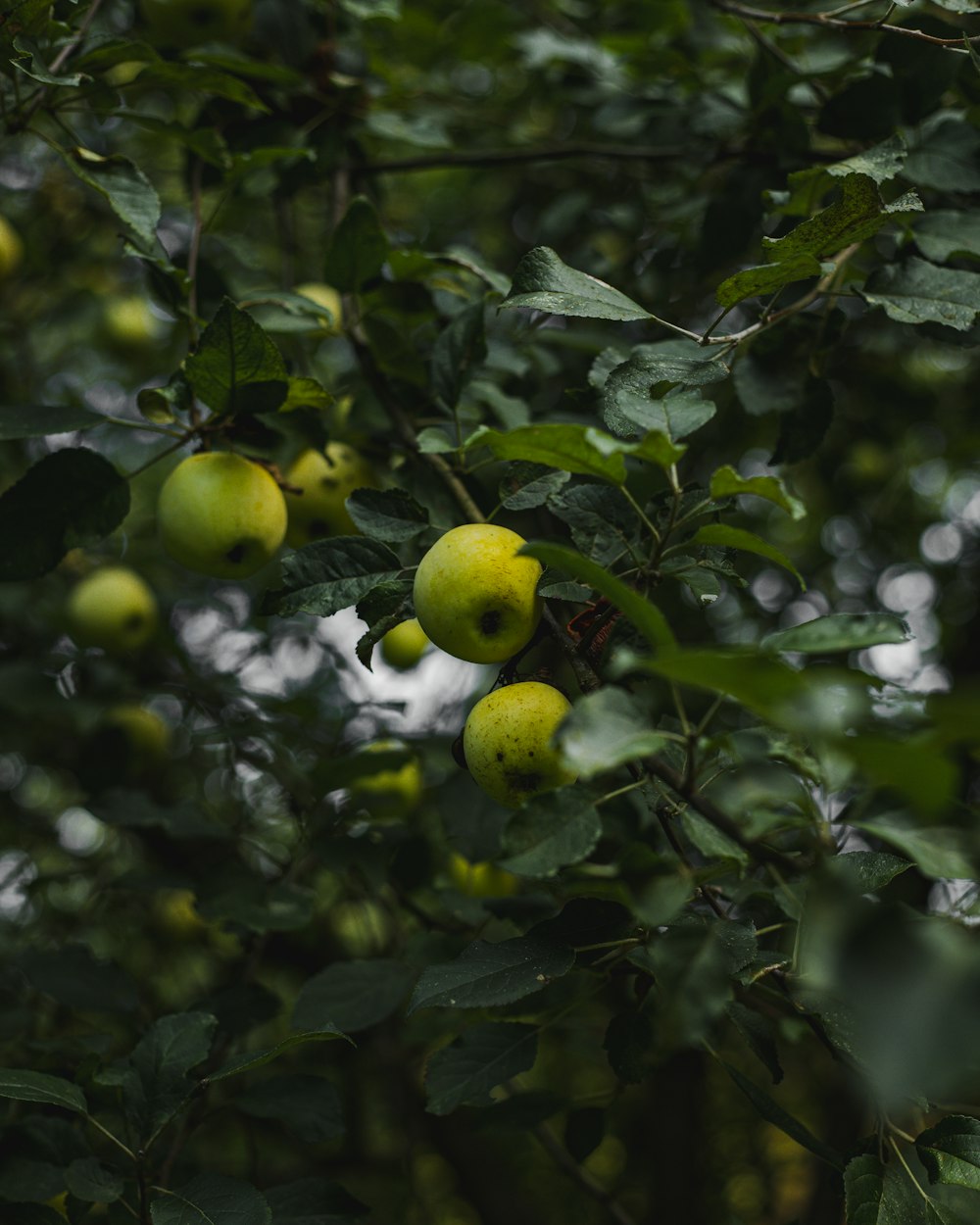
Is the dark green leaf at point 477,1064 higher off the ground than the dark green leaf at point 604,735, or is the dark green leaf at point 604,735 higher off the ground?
the dark green leaf at point 604,735

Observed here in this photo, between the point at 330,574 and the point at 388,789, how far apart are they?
43.4 inches

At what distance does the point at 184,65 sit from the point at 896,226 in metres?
1.32

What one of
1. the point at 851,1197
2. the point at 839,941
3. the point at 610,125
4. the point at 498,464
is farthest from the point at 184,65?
the point at 851,1197

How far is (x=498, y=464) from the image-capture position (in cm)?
197

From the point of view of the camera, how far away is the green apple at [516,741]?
1077mm

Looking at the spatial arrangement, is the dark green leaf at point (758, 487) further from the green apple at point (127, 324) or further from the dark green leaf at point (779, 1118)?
the green apple at point (127, 324)

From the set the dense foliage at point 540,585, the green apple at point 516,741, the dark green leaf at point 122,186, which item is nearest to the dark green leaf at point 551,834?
the dense foliage at point 540,585

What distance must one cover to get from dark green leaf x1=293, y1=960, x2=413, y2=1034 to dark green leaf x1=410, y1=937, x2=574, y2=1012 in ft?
1.85

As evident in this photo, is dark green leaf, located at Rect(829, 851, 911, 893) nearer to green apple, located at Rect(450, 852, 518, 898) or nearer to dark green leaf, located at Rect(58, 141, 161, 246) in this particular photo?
green apple, located at Rect(450, 852, 518, 898)

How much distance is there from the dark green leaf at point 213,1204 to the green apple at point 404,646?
4.88 ft

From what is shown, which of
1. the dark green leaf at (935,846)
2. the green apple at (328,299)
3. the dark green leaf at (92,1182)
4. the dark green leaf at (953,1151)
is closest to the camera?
the dark green leaf at (935,846)

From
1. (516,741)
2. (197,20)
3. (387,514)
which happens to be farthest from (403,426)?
(197,20)

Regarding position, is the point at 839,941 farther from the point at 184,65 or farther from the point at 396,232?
the point at 396,232

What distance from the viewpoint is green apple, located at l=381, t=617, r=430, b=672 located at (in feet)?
8.48
